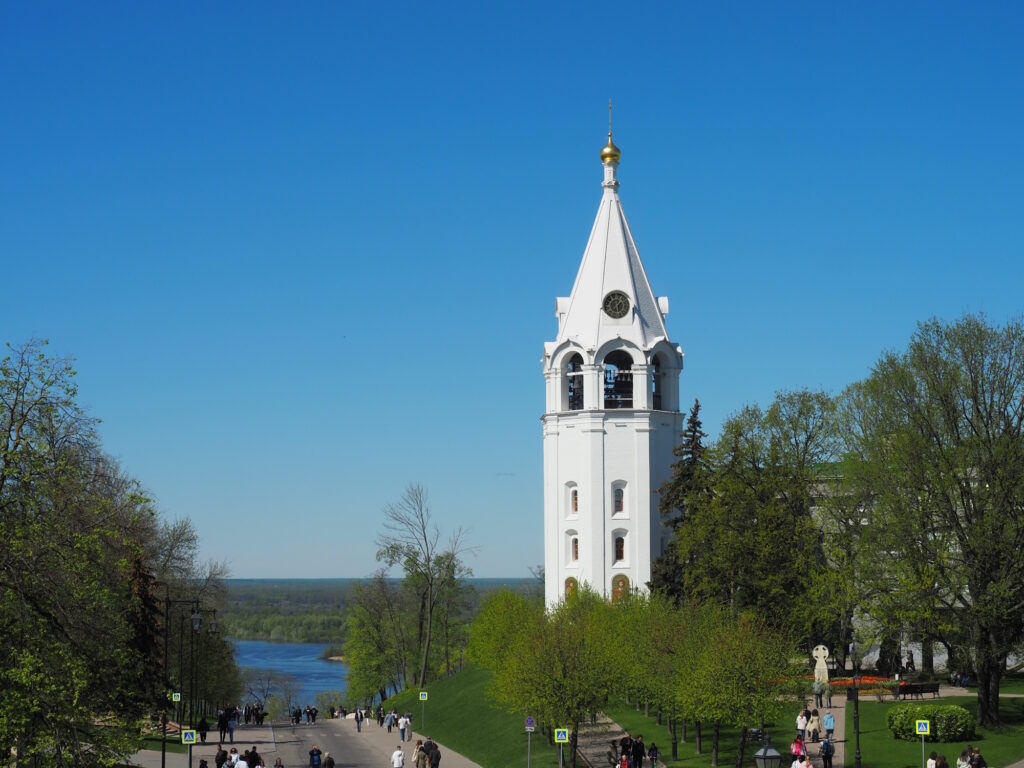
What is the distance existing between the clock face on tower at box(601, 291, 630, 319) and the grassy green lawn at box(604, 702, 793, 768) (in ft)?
67.6

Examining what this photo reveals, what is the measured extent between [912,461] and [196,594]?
37572mm

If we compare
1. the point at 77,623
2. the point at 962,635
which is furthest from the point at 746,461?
the point at 77,623

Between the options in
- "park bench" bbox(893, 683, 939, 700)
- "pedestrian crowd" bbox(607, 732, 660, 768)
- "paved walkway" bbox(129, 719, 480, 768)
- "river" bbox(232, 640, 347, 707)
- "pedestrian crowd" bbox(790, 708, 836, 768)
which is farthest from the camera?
"river" bbox(232, 640, 347, 707)

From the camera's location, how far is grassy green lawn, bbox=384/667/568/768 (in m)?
41.0

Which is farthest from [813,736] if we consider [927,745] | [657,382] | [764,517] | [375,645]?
[375,645]

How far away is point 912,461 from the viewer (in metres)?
36.0

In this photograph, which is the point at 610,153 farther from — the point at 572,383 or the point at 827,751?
the point at 827,751

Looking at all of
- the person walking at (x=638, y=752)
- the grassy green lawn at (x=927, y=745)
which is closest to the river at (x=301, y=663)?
the person walking at (x=638, y=752)

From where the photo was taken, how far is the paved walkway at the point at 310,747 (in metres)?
41.2

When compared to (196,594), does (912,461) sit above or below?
above

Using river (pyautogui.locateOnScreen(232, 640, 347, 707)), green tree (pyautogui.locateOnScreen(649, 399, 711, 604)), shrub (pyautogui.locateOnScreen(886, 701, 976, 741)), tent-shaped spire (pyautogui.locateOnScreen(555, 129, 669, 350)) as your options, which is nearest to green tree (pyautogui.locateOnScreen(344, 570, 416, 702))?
tent-shaped spire (pyautogui.locateOnScreen(555, 129, 669, 350))

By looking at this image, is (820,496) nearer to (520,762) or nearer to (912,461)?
(912,461)

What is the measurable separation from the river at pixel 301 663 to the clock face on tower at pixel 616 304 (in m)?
62.8

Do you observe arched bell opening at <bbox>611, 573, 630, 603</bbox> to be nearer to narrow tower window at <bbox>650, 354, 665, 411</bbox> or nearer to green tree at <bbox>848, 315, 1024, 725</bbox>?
narrow tower window at <bbox>650, 354, 665, 411</bbox>
